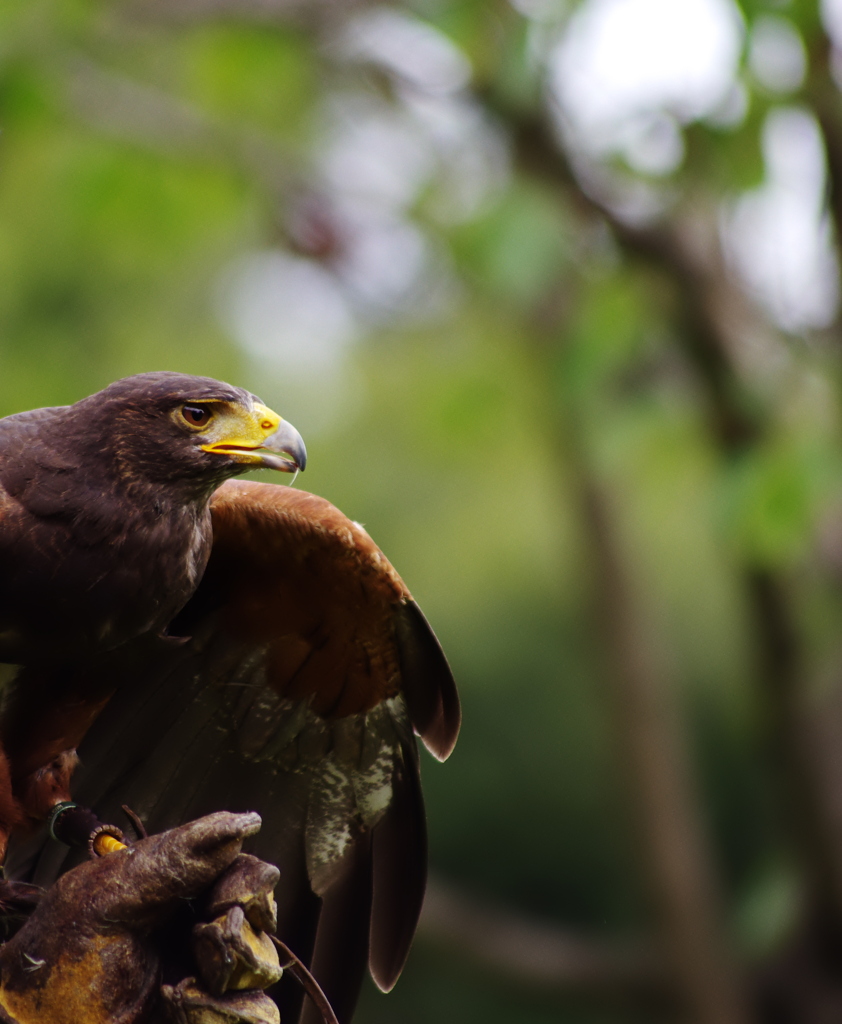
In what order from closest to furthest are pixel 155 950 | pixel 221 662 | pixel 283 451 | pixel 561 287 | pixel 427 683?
pixel 155 950 < pixel 283 451 < pixel 427 683 < pixel 221 662 < pixel 561 287

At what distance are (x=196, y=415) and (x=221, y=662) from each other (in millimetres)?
790

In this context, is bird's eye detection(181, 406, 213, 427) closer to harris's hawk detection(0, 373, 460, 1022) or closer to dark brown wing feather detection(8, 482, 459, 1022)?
harris's hawk detection(0, 373, 460, 1022)

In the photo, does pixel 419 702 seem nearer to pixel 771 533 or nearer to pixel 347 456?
pixel 771 533

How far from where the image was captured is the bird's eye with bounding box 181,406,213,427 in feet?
8.47

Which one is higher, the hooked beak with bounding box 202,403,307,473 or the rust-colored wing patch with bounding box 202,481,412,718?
the hooked beak with bounding box 202,403,307,473

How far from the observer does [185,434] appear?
2.56 meters

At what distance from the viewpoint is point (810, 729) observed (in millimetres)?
6062

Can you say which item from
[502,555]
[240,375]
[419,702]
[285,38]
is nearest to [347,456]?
[502,555]

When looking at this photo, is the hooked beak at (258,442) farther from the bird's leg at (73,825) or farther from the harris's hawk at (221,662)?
the bird's leg at (73,825)

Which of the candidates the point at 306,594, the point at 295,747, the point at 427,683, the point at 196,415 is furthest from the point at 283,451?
the point at 295,747

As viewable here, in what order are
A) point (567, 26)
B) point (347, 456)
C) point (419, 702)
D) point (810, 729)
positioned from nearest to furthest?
1. point (419, 702)
2. point (567, 26)
3. point (810, 729)
4. point (347, 456)

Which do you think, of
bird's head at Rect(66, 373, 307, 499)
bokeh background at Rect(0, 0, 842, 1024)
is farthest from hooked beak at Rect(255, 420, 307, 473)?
bokeh background at Rect(0, 0, 842, 1024)

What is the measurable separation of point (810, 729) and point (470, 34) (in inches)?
139

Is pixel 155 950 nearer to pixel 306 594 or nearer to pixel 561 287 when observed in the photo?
pixel 306 594
